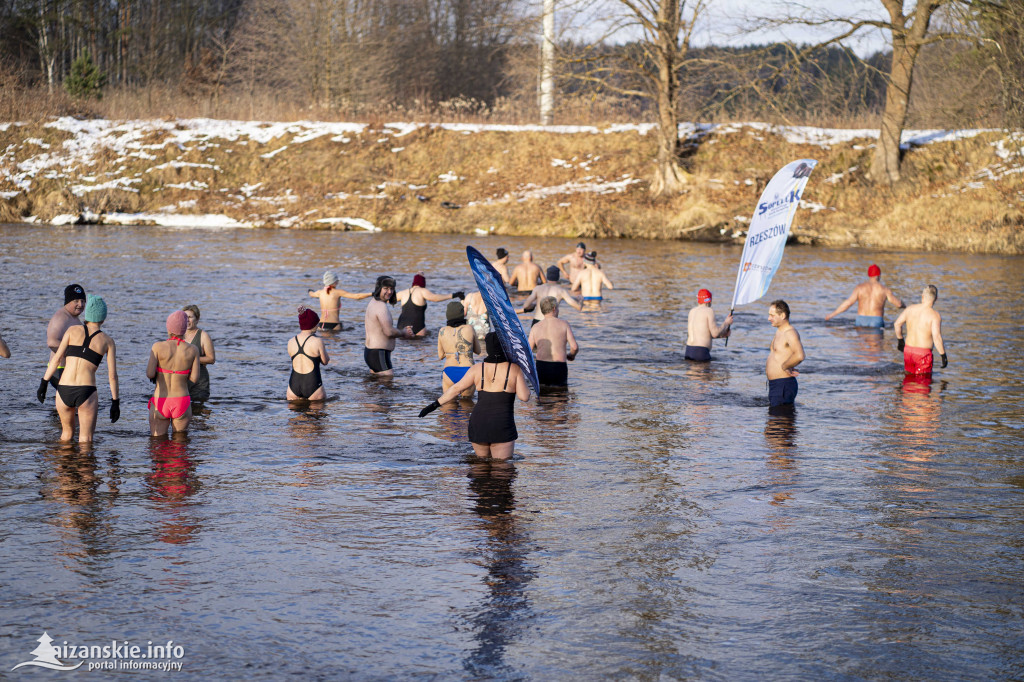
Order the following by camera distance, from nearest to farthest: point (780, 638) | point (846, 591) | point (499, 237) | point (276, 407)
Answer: point (780, 638)
point (846, 591)
point (276, 407)
point (499, 237)

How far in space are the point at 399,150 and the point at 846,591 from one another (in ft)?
134

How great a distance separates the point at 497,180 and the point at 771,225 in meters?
31.1

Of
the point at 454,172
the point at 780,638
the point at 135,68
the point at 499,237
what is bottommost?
the point at 780,638

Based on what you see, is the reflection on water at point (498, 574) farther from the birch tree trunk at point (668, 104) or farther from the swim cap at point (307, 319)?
the birch tree trunk at point (668, 104)

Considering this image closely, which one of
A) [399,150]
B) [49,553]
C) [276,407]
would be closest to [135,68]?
[399,150]

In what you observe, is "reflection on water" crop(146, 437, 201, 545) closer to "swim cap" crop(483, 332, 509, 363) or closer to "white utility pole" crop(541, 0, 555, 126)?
"swim cap" crop(483, 332, 509, 363)

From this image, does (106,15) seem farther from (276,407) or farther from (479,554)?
(479,554)

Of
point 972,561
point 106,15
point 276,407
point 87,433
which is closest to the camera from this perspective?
point 972,561

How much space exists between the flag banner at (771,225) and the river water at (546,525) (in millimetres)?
1632

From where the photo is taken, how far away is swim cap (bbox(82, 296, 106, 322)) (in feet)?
34.0

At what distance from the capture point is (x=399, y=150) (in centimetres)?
4612

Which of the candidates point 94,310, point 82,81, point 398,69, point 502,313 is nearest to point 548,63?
point 82,81

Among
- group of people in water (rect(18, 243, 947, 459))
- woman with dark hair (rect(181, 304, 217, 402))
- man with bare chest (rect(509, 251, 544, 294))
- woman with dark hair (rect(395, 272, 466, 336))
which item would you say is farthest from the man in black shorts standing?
man with bare chest (rect(509, 251, 544, 294))

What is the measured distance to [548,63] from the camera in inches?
1642
